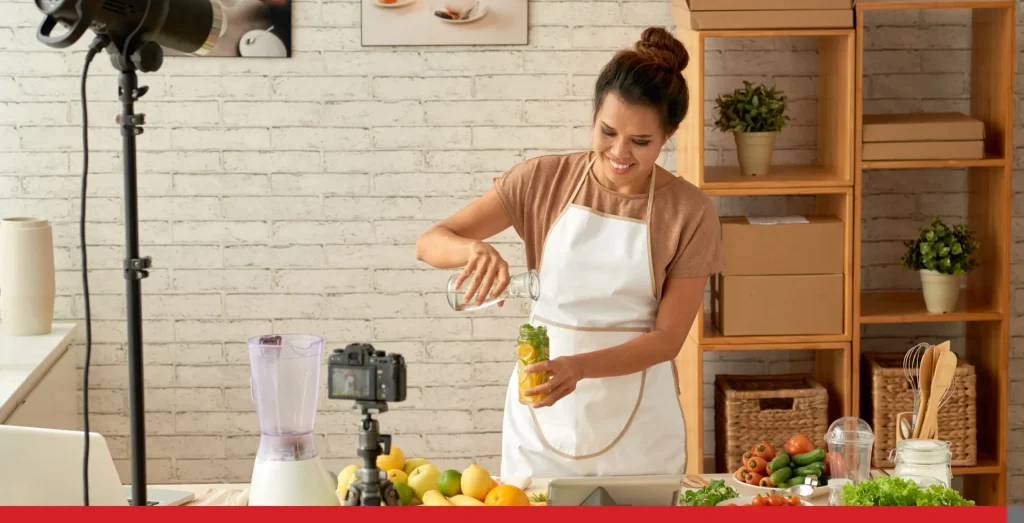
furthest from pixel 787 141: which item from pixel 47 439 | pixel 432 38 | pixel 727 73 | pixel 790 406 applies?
pixel 47 439

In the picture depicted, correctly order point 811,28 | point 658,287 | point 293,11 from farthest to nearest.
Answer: point 293,11, point 811,28, point 658,287

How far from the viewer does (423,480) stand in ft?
6.38

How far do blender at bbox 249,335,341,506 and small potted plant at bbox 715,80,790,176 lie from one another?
2093mm

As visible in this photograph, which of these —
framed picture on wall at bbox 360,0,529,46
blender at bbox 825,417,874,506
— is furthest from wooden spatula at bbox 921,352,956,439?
framed picture on wall at bbox 360,0,529,46

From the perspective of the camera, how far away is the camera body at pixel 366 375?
4.82 feet

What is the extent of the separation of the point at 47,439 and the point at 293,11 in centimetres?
210

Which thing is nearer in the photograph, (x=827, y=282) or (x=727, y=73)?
(x=827, y=282)

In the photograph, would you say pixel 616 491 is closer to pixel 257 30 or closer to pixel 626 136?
pixel 626 136

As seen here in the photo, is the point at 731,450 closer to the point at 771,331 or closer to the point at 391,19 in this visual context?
the point at 771,331

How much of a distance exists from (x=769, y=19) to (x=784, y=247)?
2.21ft

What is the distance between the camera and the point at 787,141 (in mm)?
3816

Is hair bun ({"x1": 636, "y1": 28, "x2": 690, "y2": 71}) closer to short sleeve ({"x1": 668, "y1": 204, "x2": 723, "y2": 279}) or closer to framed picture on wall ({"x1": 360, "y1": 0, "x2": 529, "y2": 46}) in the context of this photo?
short sleeve ({"x1": 668, "y1": 204, "x2": 723, "y2": 279})

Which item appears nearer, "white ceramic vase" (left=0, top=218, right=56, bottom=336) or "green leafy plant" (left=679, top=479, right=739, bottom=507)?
"green leafy plant" (left=679, top=479, right=739, bottom=507)

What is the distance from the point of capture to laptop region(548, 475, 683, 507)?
5.98 ft
